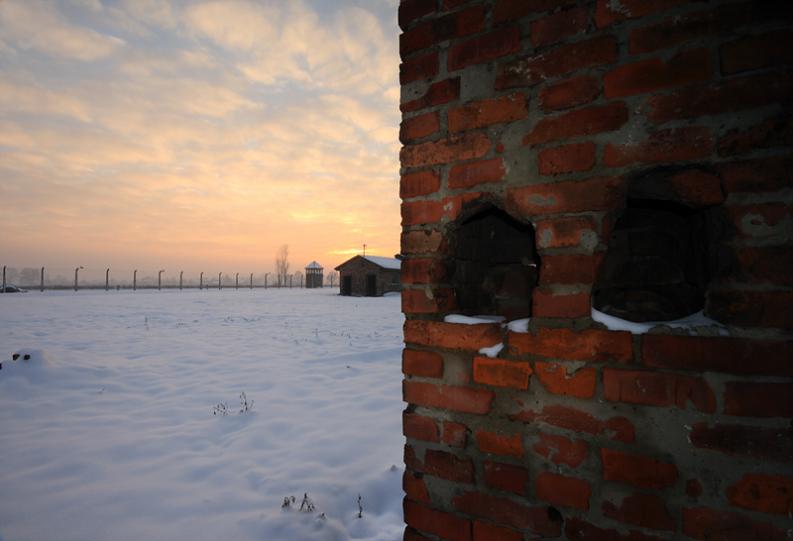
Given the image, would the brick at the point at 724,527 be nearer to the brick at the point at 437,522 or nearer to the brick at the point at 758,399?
the brick at the point at 758,399

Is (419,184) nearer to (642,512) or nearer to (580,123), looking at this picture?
(580,123)

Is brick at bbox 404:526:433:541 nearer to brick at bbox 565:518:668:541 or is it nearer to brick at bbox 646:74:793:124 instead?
brick at bbox 565:518:668:541

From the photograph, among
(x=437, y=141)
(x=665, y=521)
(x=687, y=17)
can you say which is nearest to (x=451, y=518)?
(x=665, y=521)

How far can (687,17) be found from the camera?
2.94ft

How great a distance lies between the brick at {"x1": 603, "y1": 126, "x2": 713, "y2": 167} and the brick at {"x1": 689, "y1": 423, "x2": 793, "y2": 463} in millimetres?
617

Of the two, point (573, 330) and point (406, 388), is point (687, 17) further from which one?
point (406, 388)

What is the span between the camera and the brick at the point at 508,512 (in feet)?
3.36

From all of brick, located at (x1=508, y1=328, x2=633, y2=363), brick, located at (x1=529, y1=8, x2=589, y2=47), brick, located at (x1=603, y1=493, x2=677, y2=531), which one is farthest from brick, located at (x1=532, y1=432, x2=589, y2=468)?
brick, located at (x1=529, y1=8, x2=589, y2=47)

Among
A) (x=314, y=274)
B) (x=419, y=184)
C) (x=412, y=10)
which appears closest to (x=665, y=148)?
(x=419, y=184)

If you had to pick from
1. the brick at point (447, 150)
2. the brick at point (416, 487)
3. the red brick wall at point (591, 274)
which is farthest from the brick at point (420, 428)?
the brick at point (447, 150)

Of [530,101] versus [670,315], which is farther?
[670,315]

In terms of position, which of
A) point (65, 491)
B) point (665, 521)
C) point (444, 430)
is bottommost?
point (65, 491)

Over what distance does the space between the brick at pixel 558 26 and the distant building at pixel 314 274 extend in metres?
42.9

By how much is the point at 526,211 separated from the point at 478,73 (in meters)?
0.45
